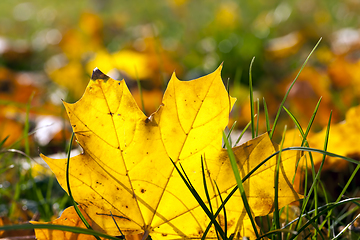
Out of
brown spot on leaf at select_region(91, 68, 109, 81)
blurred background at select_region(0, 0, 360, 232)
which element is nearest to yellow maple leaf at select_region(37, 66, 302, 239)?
brown spot on leaf at select_region(91, 68, 109, 81)

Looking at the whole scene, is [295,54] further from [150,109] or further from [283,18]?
[150,109]

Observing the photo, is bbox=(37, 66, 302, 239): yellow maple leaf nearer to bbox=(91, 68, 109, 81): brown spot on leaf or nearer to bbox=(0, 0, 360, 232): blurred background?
bbox=(91, 68, 109, 81): brown spot on leaf

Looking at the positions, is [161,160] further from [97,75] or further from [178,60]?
[178,60]

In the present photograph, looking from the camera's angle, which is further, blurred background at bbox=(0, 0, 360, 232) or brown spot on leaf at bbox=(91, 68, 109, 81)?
blurred background at bbox=(0, 0, 360, 232)

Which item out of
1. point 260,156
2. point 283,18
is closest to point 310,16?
point 283,18

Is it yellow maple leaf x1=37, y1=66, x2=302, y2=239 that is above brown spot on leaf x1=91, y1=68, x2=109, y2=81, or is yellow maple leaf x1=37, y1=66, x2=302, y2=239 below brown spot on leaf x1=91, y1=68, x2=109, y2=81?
below

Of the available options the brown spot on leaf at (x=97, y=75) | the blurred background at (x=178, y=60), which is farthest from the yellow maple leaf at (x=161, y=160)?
the blurred background at (x=178, y=60)
